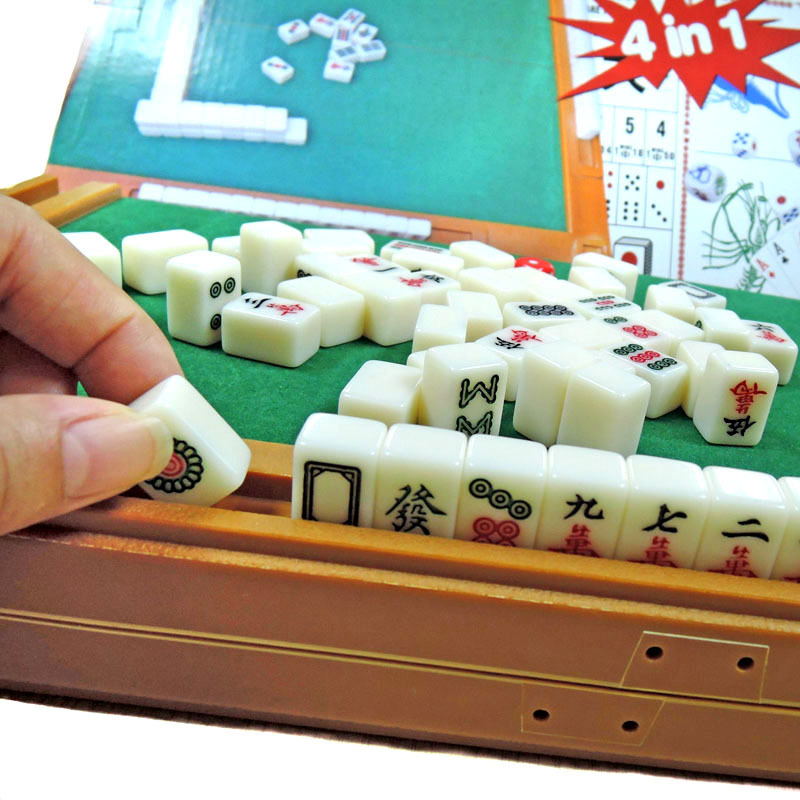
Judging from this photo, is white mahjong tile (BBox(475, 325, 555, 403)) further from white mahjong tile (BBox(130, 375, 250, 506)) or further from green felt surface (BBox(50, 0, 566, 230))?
green felt surface (BBox(50, 0, 566, 230))

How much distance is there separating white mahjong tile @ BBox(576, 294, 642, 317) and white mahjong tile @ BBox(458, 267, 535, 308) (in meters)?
0.13

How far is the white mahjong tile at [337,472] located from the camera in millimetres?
916

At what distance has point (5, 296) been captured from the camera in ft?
3.29

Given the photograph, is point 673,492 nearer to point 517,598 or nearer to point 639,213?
point 517,598

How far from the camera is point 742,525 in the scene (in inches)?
36.2

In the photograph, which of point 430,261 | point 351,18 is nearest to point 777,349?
point 430,261

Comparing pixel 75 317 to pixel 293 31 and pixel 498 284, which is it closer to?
pixel 498 284

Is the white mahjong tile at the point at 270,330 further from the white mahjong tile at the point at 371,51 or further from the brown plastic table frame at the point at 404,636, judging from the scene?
the white mahjong tile at the point at 371,51

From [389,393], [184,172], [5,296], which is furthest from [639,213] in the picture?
[5,296]

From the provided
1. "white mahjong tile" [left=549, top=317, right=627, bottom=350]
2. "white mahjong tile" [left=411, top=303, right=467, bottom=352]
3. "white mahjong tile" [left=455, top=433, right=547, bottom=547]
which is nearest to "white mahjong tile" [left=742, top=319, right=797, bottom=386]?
"white mahjong tile" [left=549, top=317, right=627, bottom=350]

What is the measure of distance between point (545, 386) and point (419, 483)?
403 mm

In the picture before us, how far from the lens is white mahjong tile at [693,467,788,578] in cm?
92

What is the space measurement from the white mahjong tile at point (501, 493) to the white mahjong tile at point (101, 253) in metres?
1.08

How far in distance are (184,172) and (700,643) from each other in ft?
8.27
